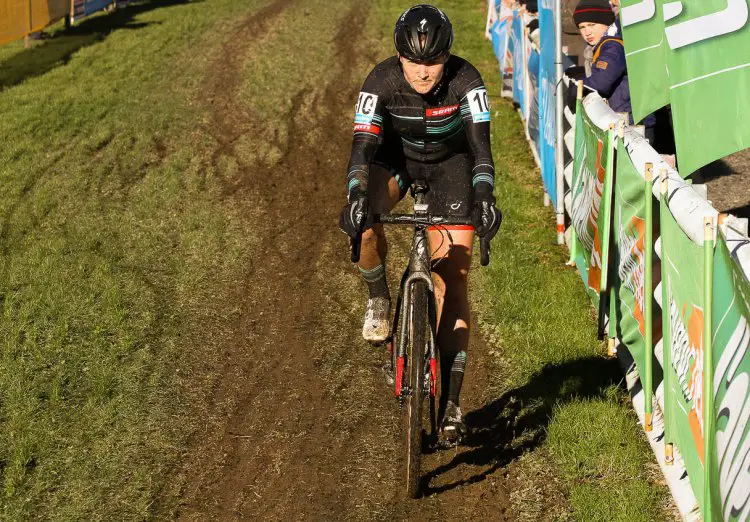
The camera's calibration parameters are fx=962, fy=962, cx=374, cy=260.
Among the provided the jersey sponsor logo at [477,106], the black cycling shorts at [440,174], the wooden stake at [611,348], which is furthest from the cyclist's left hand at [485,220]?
the wooden stake at [611,348]

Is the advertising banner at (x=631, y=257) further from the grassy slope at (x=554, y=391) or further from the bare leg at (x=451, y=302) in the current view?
the bare leg at (x=451, y=302)

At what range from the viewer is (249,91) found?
1822 cm

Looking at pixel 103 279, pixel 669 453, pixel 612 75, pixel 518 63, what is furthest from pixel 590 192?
pixel 518 63

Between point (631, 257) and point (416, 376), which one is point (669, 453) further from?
point (416, 376)

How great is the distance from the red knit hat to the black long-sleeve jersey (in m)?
4.01

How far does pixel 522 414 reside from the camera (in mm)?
6941

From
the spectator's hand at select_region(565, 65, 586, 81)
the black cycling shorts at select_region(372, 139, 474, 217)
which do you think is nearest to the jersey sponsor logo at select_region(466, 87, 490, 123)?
the black cycling shorts at select_region(372, 139, 474, 217)

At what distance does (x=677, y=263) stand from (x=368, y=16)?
70.4 feet

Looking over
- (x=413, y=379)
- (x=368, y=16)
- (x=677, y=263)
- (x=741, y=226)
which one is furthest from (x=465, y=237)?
(x=368, y=16)

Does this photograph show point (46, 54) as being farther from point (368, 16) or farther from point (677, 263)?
point (677, 263)

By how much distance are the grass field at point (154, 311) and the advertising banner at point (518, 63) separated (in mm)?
504

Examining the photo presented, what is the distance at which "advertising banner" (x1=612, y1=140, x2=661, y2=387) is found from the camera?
621 centimetres

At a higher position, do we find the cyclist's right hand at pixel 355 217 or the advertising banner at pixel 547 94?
the cyclist's right hand at pixel 355 217

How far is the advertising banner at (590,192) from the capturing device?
7.54m
